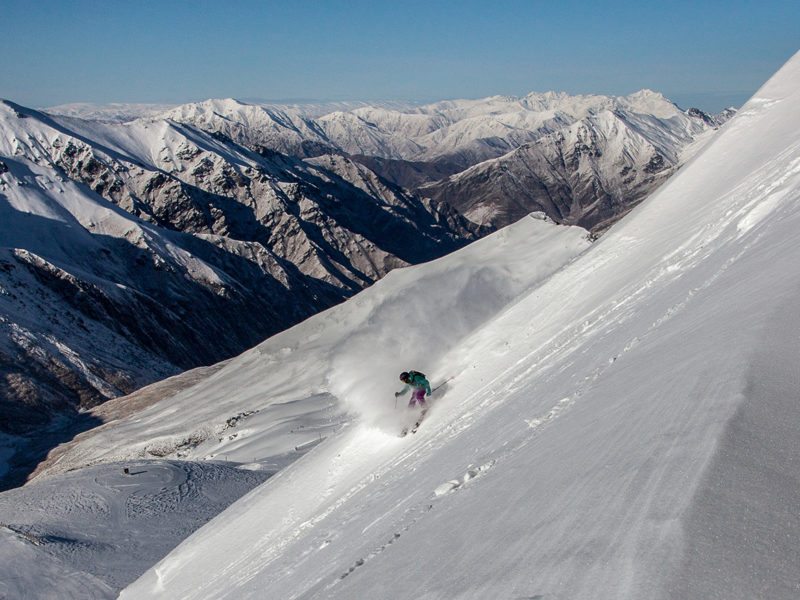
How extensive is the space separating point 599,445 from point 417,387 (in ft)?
30.3

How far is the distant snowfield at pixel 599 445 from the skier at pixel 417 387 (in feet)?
1.32

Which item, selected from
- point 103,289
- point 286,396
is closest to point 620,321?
point 286,396

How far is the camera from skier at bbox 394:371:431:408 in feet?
53.0

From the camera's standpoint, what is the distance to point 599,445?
23.6ft

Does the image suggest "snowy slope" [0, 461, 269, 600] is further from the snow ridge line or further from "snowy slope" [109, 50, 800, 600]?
the snow ridge line

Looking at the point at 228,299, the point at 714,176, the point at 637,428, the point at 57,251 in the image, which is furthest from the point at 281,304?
the point at 637,428

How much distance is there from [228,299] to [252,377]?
84.6 m

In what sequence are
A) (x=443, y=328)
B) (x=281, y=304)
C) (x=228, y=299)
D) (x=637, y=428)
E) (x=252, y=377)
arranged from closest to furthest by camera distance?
(x=637, y=428), (x=443, y=328), (x=252, y=377), (x=228, y=299), (x=281, y=304)

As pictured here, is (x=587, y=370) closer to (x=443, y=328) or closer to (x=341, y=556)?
(x=341, y=556)

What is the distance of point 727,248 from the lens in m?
13.5

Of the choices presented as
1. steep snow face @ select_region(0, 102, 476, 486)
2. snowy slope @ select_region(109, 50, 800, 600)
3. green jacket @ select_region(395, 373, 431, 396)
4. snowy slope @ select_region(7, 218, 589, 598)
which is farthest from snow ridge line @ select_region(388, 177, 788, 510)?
steep snow face @ select_region(0, 102, 476, 486)

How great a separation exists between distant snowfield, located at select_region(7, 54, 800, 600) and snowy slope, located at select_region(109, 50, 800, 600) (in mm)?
29

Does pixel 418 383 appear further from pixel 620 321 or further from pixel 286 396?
pixel 286 396

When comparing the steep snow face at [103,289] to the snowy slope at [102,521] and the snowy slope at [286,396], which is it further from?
the snowy slope at [102,521]
